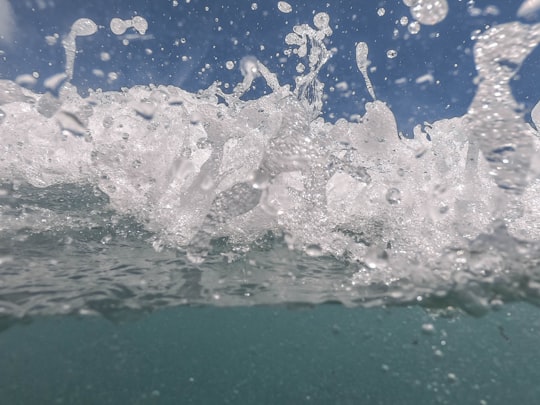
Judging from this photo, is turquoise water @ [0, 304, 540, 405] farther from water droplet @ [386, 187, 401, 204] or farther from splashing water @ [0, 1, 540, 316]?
water droplet @ [386, 187, 401, 204]

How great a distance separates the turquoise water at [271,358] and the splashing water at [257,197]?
0.81m

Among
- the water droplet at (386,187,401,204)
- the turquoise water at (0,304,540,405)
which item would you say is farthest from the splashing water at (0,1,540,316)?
the turquoise water at (0,304,540,405)

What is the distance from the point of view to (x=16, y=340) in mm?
5199

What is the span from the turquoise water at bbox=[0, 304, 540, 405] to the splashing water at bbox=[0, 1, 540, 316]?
0.81 m

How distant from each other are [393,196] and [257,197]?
1.99 m

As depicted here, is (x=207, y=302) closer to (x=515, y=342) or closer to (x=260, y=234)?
(x=260, y=234)

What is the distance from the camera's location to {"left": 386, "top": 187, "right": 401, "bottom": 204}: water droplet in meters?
4.73

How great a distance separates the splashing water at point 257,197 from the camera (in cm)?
436

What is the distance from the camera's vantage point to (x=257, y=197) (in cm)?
434

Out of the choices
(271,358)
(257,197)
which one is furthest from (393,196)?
(271,358)

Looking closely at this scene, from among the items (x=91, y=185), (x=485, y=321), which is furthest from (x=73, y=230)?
(x=485, y=321)

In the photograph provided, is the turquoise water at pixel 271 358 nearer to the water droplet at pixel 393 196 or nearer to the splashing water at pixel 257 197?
the splashing water at pixel 257 197

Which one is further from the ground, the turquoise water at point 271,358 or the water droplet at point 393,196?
the water droplet at point 393,196

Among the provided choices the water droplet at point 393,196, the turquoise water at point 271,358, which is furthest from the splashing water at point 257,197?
the turquoise water at point 271,358
